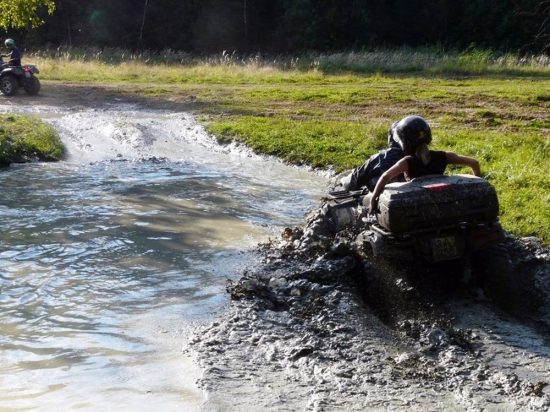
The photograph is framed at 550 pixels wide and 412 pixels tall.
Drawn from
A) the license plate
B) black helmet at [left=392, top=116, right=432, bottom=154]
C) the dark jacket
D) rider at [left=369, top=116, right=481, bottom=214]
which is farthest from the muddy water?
black helmet at [left=392, top=116, right=432, bottom=154]

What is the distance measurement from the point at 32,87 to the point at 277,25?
35.1 meters

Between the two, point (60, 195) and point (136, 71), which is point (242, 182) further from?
point (136, 71)

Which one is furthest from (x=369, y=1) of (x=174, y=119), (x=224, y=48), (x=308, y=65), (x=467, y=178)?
(x=467, y=178)

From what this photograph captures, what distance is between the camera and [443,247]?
6.14 meters

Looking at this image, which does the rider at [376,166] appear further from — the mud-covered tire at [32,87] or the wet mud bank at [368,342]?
the mud-covered tire at [32,87]

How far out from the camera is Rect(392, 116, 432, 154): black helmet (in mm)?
6500

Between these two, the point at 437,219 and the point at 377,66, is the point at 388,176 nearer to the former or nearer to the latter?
the point at 437,219

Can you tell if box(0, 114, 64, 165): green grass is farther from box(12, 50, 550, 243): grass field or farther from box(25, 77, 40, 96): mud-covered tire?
box(25, 77, 40, 96): mud-covered tire

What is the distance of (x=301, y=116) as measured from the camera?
1823 centimetres

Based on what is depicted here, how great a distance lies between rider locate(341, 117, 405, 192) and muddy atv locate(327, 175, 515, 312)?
32.9 inches

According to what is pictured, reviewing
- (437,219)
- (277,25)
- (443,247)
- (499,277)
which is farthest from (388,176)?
(277,25)

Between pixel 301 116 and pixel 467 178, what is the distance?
39.8ft

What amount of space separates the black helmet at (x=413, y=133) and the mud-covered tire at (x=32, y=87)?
63.2 ft

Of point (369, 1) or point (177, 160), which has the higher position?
point (369, 1)
